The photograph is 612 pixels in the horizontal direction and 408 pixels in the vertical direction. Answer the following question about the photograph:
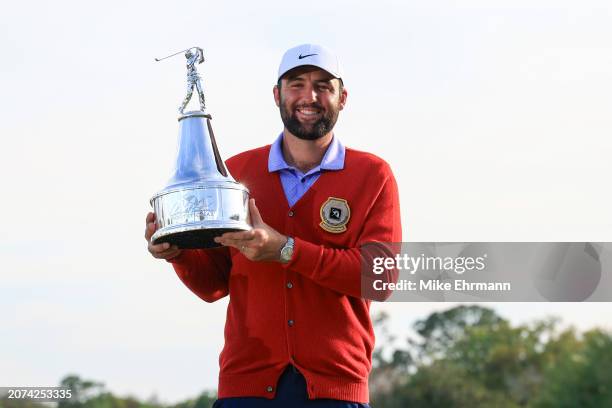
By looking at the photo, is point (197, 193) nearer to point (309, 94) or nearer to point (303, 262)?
point (303, 262)

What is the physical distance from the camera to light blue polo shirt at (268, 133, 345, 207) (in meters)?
4.48

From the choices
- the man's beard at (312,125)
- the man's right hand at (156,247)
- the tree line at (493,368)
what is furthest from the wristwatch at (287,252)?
the tree line at (493,368)

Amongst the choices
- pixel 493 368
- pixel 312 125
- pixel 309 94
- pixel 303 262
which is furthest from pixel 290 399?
pixel 493 368

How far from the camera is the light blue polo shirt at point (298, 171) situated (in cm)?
448

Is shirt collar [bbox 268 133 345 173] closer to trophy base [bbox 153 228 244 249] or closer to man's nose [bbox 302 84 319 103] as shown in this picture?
man's nose [bbox 302 84 319 103]

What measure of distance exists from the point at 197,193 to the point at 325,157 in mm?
594

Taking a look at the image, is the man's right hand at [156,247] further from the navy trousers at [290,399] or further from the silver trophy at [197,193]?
the navy trousers at [290,399]

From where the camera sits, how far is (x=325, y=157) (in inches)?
178

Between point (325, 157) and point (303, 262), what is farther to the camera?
point (325, 157)

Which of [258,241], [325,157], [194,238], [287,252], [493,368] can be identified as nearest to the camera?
[258,241]

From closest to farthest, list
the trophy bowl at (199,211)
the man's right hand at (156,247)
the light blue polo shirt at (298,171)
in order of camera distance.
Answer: the trophy bowl at (199,211), the man's right hand at (156,247), the light blue polo shirt at (298,171)

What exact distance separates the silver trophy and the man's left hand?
0.18 ft

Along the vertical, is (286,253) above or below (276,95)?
below

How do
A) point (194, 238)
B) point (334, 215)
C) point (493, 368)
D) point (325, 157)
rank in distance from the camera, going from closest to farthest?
1. point (194, 238)
2. point (334, 215)
3. point (325, 157)
4. point (493, 368)
